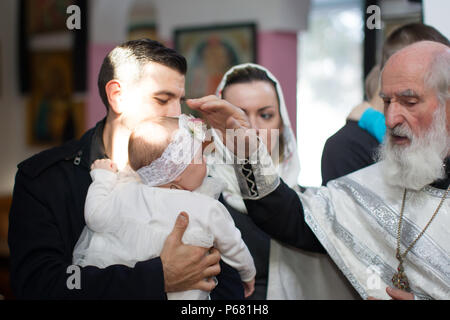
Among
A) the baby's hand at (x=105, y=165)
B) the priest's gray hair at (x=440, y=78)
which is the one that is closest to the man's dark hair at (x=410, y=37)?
the priest's gray hair at (x=440, y=78)

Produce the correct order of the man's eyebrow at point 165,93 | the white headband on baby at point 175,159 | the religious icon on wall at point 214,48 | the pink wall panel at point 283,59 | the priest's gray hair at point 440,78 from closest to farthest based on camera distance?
1. the white headband on baby at point 175,159
2. the man's eyebrow at point 165,93
3. the priest's gray hair at point 440,78
4. the religious icon on wall at point 214,48
5. the pink wall panel at point 283,59

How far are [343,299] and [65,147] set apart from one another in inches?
43.3

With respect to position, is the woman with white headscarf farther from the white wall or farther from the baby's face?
the white wall

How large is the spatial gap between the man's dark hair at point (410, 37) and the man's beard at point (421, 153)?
385 millimetres

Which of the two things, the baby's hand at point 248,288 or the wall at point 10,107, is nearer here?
the baby's hand at point 248,288

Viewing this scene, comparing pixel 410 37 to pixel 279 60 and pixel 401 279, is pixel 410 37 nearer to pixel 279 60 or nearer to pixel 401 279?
pixel 279 60

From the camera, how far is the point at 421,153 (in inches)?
61.5

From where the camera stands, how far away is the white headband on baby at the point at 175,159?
131 centimetres

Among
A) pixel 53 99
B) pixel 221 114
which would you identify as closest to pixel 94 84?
pixel 53 99

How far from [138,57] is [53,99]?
1.87 ft

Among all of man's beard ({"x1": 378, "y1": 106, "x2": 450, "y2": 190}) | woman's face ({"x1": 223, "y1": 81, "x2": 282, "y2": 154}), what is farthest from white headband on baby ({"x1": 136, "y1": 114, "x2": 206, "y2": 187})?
man's beard ({"x1": 378, "y1": 106, "x2": 450, "y2": 190})

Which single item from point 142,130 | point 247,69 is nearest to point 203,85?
point 247,69

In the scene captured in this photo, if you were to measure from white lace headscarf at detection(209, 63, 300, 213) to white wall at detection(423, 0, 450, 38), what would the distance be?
0.78 meters

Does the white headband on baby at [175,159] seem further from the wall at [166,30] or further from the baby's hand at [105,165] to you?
the wall at [166,30]
